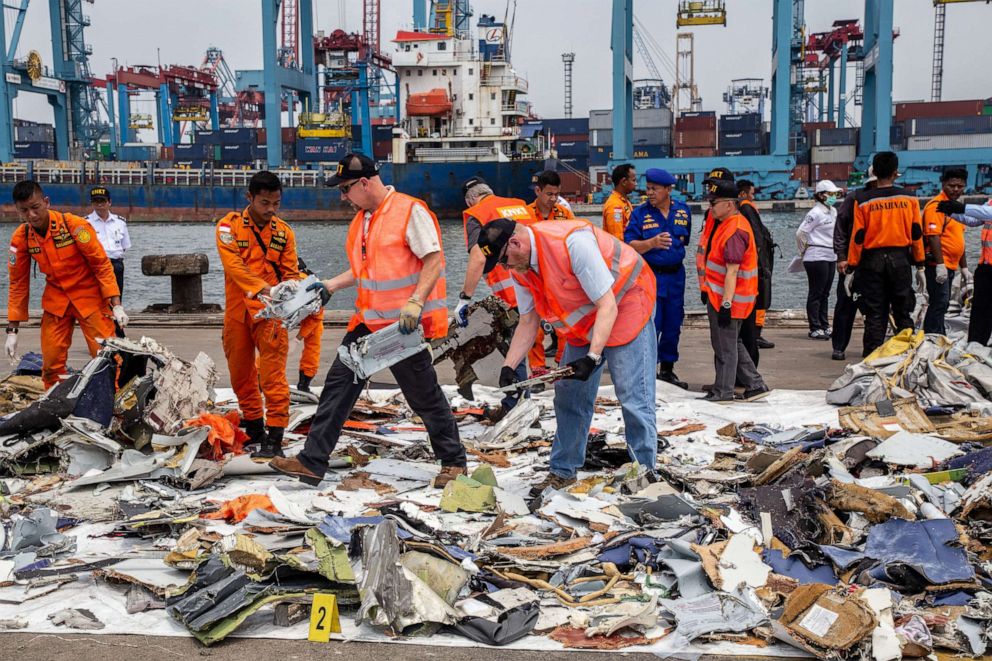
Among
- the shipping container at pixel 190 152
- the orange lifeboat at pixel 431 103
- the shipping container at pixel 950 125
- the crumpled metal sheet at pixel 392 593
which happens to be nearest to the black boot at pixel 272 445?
the crumpled metal sheet at pixel 392 593

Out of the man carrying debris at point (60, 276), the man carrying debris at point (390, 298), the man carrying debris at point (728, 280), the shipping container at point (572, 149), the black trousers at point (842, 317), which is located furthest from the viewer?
the shipping container at point (572, 149)

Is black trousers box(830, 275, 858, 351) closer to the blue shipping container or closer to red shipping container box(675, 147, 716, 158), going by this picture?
red shipping container box(675, 147, 716, 158)

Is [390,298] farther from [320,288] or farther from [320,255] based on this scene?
[320,255]

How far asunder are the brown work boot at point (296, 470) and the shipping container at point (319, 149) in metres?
57.3

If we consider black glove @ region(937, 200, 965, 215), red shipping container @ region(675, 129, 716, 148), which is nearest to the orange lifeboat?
red shipping container @ region(675, 129, 716, 148)

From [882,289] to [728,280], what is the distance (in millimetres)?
1633

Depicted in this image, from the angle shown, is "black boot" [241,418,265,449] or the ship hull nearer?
"black boot" [241,418,265,449]

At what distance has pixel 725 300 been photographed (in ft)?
21.4

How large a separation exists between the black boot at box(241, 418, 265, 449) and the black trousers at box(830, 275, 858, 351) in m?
4.86

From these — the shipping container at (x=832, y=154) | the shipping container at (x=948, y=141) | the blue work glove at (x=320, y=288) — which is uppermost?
the shipping container at (x=948, y=141)

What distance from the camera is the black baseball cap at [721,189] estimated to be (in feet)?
21.5

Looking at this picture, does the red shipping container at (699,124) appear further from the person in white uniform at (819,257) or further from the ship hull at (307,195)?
the person in white uniform at (819,257)

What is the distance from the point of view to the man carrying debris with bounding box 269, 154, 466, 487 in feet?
15.1

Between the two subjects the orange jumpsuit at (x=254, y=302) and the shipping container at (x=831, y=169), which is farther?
the shipping container at (x=831, y=169)
